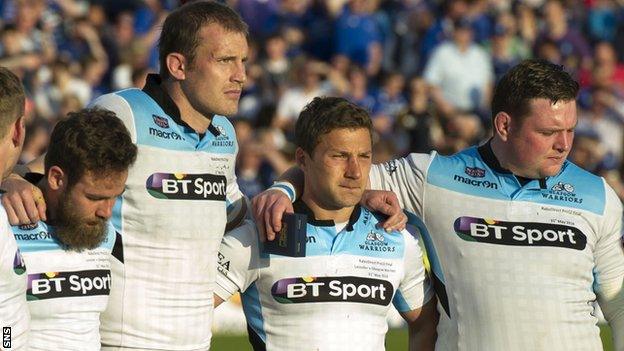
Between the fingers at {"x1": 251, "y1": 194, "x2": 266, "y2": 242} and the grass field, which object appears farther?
the grass field

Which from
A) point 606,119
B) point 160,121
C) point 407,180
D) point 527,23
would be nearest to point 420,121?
point 606,119

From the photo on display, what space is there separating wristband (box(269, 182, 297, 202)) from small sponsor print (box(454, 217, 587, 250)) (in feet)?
2.96

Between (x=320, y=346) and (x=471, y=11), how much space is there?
1380 centimetres

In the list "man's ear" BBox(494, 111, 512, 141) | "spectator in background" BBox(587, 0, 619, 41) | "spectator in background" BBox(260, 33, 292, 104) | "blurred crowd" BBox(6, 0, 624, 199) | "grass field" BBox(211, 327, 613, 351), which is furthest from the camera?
"spectator in background" BBox(587, 0, 619, 41)

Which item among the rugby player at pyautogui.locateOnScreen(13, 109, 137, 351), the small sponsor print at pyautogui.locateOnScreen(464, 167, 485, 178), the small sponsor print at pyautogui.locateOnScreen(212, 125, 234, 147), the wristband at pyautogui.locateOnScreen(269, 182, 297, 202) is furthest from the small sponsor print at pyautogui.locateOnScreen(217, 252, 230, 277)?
the small sponsor print at pyautogui.locateOnScreen(464, 167, 485, 178)

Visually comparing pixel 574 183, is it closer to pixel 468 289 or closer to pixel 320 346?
pixel 468 289

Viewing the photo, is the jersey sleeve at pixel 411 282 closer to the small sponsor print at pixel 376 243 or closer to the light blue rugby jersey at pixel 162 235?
the small sponsor print at pixel 376 243

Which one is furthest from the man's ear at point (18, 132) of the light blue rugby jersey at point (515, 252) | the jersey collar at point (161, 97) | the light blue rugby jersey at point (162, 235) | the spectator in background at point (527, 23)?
the spectator in background at point (527, 23)

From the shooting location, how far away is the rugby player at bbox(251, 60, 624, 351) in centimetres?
715

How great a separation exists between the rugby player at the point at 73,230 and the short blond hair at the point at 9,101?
2.34 ft

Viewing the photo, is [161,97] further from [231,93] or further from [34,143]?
[34,143]

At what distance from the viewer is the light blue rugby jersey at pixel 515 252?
716 centimetres

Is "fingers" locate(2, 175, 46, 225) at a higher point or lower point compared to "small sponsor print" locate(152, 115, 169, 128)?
lower

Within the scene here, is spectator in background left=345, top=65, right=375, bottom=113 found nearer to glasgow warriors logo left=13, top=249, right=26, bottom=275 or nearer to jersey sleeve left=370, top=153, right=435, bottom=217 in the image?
jersey sleeve left=370, top=153, right=435, bottom=217
